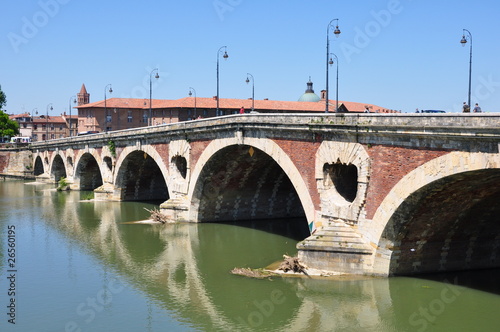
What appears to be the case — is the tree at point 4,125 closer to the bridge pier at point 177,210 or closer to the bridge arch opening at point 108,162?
the bridge arch opening at point 108,162

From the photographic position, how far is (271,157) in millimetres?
29672

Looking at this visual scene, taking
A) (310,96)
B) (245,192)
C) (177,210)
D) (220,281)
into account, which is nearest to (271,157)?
(245,192)

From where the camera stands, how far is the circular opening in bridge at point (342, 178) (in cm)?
2289

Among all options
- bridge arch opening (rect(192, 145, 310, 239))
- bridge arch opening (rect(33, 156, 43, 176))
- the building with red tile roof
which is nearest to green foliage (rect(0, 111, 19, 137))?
the building with red tile roof

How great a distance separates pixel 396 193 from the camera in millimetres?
19156

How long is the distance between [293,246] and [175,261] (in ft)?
20.1

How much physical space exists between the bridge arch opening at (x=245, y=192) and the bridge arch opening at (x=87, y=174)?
85.9ft

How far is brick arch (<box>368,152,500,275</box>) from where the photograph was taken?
1680cm

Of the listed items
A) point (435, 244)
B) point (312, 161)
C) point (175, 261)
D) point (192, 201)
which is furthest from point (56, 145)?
point (435, 244)

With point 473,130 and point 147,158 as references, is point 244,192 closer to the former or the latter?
point 147,158

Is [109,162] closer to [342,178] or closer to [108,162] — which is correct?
[108,162]

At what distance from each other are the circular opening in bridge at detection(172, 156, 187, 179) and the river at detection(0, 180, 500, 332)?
23.0 feet

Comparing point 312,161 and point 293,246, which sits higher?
point 312,161

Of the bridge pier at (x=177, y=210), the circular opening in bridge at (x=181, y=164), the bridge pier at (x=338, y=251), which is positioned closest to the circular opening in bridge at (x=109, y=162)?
the circular opening in bridge at (x=181, y=164)
